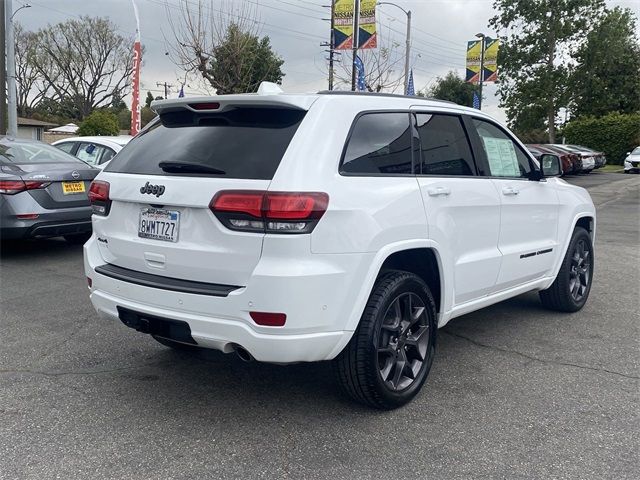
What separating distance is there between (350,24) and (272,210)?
56.5ft

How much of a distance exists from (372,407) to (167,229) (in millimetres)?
1502

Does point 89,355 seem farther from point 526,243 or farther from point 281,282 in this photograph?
point 526,243

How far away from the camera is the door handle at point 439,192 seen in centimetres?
375

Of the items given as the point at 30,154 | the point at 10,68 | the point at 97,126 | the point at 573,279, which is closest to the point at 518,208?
the point at 573,279

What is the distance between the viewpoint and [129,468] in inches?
116

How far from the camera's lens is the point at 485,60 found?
28.0 m

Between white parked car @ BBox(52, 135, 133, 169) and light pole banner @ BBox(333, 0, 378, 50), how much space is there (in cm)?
1078

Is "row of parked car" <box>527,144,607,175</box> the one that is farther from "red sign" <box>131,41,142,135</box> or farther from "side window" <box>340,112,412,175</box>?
"side window" <box>340,112,412,175</box>

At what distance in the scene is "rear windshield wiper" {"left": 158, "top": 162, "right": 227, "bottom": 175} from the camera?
3.22 m

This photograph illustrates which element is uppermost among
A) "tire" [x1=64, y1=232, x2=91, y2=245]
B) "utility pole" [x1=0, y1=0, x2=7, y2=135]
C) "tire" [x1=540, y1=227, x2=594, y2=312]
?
"utility pole" [x1=0, y1=0, x2=7, y2=135]

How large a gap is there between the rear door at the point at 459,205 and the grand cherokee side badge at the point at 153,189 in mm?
1479

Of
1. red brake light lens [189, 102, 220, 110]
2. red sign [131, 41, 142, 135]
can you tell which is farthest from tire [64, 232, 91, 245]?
red sign [131, 41, 142, 135]

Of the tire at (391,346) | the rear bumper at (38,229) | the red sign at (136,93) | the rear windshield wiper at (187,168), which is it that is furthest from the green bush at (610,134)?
the rear windshield wiper at (187,168)

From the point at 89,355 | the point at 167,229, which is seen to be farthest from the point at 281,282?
the point at 89,355
